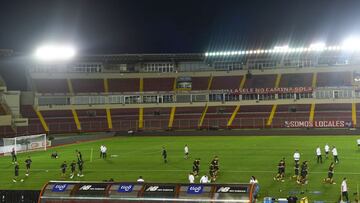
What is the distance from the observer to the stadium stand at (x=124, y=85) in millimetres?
94312

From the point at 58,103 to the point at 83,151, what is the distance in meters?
36.7

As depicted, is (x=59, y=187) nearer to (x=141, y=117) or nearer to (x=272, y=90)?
(x=141, y=117)

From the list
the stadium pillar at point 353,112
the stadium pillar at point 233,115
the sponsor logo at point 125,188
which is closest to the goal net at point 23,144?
the stadium pillar at point 233,115

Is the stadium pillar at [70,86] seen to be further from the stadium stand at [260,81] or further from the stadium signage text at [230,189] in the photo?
the stadium signage text at [230,189]

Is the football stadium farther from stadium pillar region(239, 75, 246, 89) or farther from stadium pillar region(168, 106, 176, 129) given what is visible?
stadium pillar region(239, 75, 246, 89)

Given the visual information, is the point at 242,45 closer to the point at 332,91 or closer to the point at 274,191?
the point at 332,91

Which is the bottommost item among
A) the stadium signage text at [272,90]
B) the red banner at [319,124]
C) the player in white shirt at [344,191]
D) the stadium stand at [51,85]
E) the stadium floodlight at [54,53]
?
the player in white shirt at [344,191]

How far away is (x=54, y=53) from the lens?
3629 inches

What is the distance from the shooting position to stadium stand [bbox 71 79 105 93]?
303 ft

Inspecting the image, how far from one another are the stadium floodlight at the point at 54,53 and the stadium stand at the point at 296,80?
160 ft

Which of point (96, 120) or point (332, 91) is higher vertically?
point (332, 91)

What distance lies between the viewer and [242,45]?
338 ft

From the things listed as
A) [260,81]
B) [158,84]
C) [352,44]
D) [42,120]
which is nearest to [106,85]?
[158,84]

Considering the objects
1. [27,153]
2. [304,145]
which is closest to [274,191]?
[304,145]
